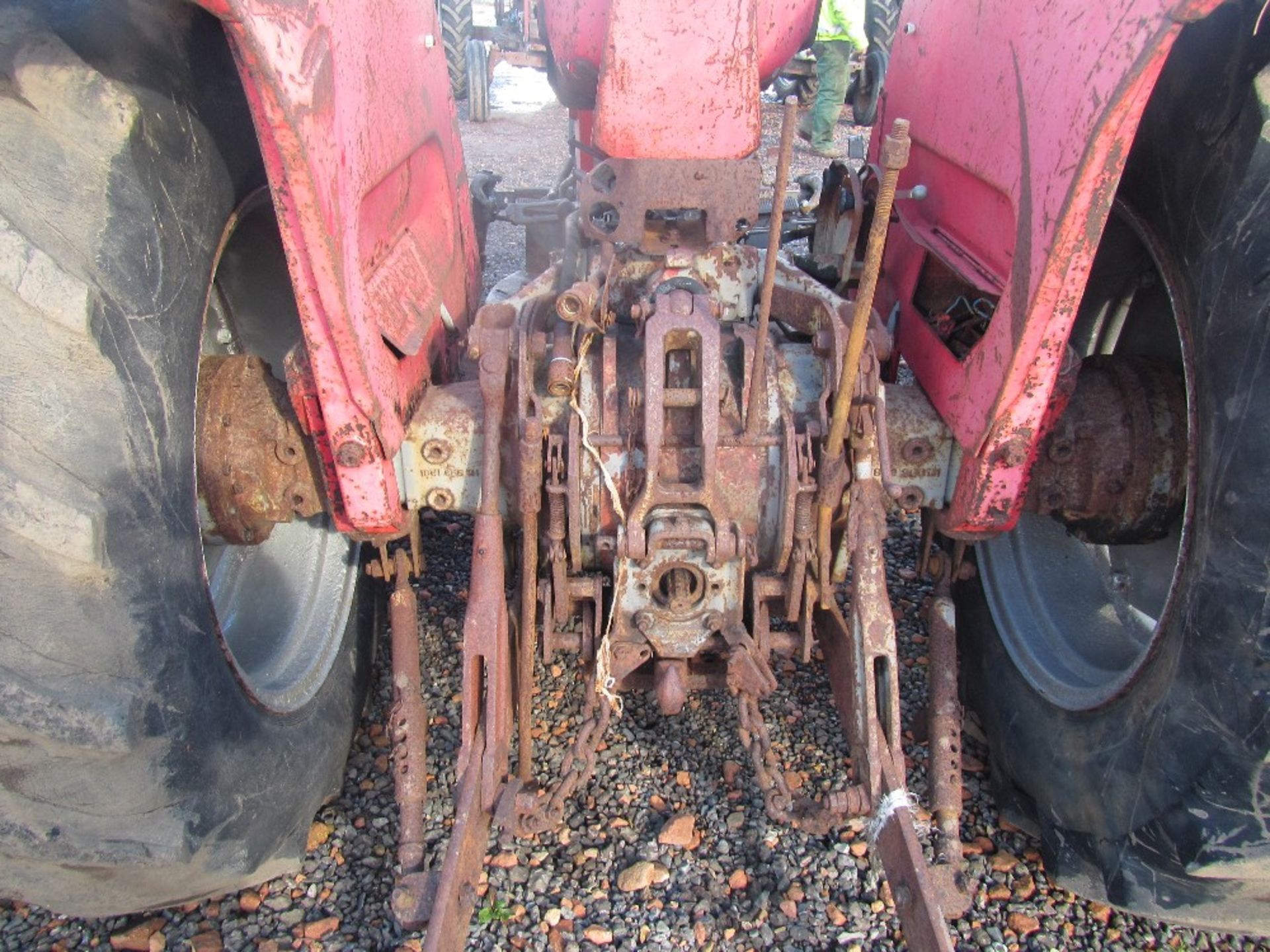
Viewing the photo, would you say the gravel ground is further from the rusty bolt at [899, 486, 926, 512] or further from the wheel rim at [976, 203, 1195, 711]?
the rusty bolt at [899, 486, 926, 512]

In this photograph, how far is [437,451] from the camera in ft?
6.82

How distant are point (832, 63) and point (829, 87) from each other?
23 cm

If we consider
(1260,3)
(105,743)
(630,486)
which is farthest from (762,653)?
(1260,3)

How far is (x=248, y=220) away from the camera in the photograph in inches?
86.4

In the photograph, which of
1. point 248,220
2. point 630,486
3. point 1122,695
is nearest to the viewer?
point 1122,695

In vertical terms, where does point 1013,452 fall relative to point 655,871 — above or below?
above

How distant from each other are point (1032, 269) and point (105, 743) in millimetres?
1699

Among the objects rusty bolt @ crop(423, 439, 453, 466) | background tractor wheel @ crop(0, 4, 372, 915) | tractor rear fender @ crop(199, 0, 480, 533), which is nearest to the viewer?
background tractor wheel @ crop(0, 4, 372, 915)

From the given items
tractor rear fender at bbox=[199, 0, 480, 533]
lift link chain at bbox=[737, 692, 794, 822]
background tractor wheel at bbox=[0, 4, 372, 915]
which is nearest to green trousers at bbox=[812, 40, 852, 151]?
tractor rear fender at bbox=[199, 0, 480, 533]

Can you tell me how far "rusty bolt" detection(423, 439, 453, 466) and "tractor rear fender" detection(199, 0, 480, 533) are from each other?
0.27ft

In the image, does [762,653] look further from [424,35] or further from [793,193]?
[793,193]

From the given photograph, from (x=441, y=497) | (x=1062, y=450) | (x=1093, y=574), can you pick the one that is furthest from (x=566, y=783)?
(x=1093, y=574)

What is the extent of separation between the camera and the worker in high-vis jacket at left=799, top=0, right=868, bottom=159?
736 cm

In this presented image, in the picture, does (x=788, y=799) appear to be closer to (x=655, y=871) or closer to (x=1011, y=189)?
(x=655, y=871)
